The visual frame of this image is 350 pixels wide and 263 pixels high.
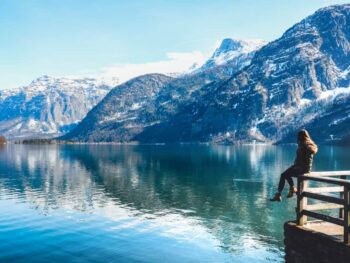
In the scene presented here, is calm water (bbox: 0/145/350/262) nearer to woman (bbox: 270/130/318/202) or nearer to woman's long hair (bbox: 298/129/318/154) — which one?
woman (bbox: 270/130/318/202)

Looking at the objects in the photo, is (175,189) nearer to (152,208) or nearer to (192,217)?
(152,208)

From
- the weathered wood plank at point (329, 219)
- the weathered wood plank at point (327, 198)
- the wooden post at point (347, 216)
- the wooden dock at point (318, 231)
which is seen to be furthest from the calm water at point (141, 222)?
the wooden post at point (347, 216)

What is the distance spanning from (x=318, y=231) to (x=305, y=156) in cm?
418

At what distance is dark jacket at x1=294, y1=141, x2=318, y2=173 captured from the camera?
22.7 meters

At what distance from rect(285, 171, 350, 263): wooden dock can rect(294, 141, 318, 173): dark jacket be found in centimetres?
96

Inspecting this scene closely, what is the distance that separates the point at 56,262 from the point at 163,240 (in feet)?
47.0

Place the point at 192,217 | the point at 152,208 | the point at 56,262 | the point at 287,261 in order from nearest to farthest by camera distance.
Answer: the point at 287,261 < the point at 56,262 < the point at 192,217 < the point at 152,208

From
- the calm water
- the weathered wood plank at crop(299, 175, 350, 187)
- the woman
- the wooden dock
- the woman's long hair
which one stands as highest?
the woman's long hair

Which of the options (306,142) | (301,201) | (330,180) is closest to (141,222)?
(306,142)

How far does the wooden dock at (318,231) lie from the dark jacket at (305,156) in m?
0.96

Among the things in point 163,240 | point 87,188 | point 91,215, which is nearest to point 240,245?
point 163,240

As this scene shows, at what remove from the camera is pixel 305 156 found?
2291 cm

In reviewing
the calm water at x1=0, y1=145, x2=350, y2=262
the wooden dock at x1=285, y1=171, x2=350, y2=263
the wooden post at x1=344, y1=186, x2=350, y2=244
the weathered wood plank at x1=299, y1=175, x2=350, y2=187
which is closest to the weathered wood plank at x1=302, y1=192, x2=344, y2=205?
the wooden dock at x1=285, y1=171, x2=350, y2=263

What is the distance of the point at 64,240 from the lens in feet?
170
